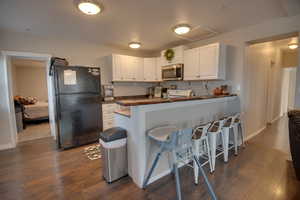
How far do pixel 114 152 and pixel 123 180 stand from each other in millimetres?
453

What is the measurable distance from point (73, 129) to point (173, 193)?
2443mm

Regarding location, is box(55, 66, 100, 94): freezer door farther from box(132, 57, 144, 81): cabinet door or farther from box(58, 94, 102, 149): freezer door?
box(132, 57, 144, 81): cabinet door

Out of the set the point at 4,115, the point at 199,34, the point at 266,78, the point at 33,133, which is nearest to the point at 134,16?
the point at 199,34

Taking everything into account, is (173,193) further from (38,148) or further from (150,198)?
(38,148)

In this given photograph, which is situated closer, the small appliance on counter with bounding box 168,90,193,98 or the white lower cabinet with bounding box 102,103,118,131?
the white lower cabinet with bounding box 102,103,118,131

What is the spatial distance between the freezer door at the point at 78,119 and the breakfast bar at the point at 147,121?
140 centimetres

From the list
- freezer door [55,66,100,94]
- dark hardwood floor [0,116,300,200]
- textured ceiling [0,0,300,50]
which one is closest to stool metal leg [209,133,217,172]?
dark hardwood floor [0,116,300,200]

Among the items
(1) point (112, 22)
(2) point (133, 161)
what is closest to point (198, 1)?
(1) point (112, 22)

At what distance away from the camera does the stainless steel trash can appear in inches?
78.2

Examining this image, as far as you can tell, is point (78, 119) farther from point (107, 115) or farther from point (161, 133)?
point (161, 133)

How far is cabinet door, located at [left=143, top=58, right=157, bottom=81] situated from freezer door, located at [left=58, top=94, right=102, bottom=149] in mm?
1828

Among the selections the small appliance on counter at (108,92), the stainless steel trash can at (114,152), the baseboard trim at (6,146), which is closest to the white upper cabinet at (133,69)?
the small appliance on counter at (108,92)

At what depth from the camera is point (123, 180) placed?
2.09 meters

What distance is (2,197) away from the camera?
1.79 metres
